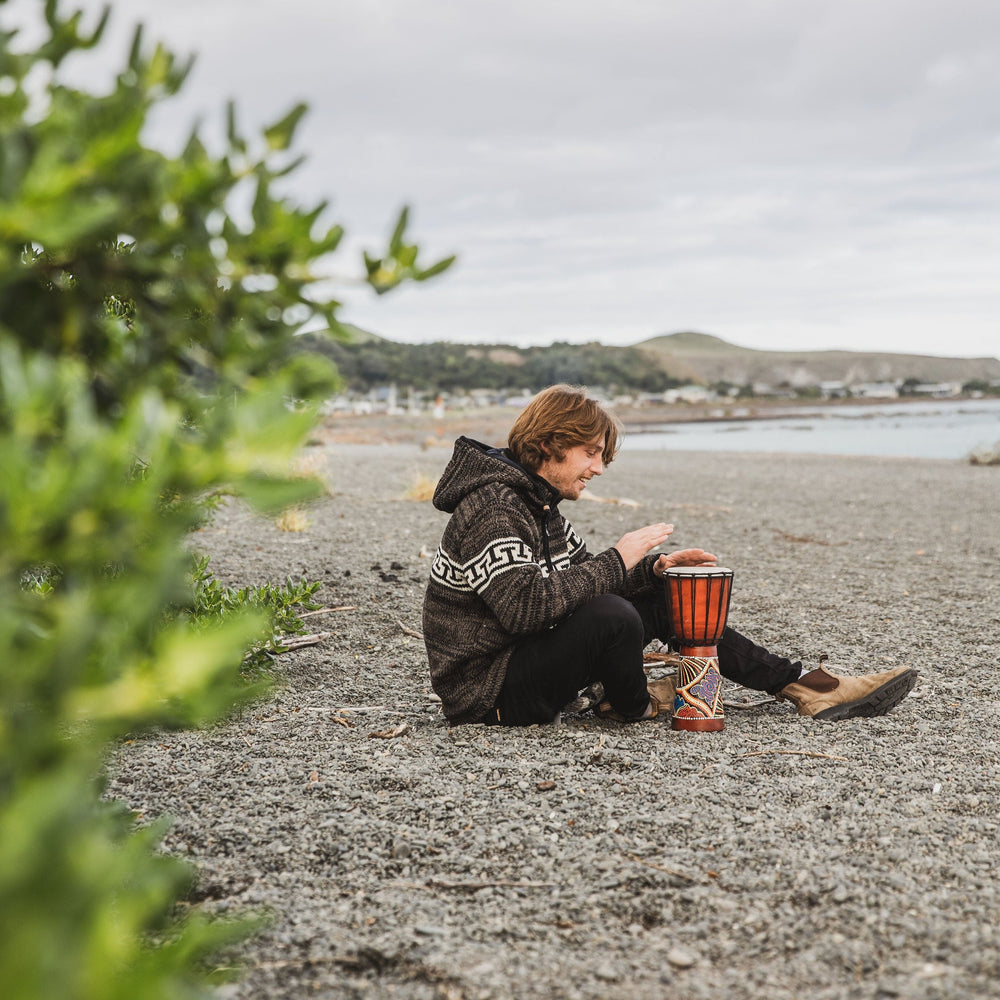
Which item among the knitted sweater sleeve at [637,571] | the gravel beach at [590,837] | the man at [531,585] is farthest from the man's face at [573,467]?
the gravel beach at [590,837]

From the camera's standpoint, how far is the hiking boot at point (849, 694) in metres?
4.56

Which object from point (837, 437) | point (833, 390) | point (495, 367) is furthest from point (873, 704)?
point (833, 390)

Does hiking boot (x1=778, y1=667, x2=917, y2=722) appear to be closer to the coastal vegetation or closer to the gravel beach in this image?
the gravel beach

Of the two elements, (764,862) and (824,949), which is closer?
(824,949)

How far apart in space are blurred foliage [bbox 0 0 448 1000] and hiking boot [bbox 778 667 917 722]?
3.49 m

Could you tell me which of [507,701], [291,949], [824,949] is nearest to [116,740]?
[507,701]

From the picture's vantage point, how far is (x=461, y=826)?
324cm

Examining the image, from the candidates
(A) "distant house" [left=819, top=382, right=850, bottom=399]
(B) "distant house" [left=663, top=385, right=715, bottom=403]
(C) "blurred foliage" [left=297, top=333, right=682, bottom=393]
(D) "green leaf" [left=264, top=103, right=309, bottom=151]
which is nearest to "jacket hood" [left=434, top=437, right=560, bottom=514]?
(D) "green leaf" [left=264, top=103, right=309, bottom=151]

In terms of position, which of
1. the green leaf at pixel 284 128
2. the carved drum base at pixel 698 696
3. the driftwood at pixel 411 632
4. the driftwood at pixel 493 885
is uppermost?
the green leaf at pixel 284 128

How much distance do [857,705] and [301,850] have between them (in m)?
2.73

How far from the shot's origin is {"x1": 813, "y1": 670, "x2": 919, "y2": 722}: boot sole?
455 centimetres

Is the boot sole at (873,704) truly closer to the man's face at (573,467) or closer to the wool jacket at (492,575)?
the wool jacket at (492,575)

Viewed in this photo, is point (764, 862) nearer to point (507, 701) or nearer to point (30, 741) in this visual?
point (507, 701)

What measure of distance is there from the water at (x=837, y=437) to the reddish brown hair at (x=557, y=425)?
2769 cm
